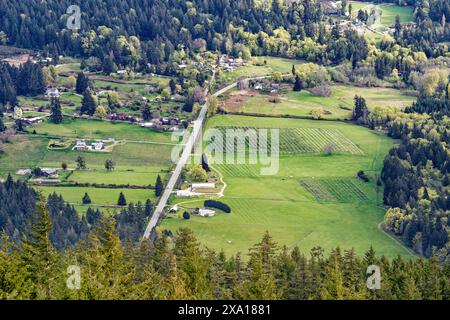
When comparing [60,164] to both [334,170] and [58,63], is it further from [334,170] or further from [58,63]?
[58,63]

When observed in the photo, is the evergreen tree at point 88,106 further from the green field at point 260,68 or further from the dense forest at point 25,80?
the green field at point 260,68

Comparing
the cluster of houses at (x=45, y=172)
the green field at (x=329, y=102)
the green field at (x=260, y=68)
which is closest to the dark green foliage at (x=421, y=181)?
the green field at (x=329, y=102)

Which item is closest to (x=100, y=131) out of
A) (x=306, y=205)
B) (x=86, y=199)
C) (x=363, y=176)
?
(x=86, y=199)

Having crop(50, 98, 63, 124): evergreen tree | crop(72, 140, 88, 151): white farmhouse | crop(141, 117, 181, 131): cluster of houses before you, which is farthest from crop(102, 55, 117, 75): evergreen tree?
crop(72, 140, 88, 151): white farmhouse

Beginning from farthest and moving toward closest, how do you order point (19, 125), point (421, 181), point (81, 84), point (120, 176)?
point (81, 84) → point (19, 125) → point (120, 176) → point (421, 181)

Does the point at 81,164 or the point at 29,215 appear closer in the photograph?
the point at 29,215

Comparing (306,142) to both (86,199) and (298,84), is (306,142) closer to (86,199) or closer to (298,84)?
(298,84)
